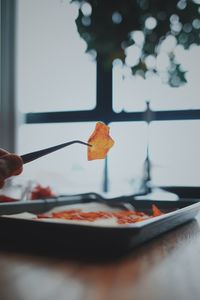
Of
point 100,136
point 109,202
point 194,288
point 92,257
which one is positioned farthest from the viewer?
point 109,202

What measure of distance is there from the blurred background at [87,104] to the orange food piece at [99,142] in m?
0.70

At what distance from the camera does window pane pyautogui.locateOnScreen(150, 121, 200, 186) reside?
1.88m

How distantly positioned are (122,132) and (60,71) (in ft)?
2.30

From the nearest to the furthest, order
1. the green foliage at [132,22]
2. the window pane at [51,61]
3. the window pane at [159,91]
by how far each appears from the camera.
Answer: the green foliage at [132,22], the window pane at [159,91], the window pane at [51,61]

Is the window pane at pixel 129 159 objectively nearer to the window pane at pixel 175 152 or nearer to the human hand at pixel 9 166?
the window pane at pixel 175 152

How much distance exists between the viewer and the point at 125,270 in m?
0.44

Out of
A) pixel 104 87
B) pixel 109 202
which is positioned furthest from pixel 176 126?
pixel 109 202

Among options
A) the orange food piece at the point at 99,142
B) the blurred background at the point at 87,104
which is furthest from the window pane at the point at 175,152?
the orange food piece at the point at 99,142

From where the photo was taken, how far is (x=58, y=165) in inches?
85.5

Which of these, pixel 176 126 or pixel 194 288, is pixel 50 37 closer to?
pixel 176 126

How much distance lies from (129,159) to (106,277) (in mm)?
1584

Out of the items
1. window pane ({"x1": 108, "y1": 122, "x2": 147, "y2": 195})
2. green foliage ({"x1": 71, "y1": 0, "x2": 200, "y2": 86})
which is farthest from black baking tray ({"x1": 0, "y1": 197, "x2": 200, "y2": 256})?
window pane ({"x1": 108, "y1": 122, "x2": 147, "y2": 195})

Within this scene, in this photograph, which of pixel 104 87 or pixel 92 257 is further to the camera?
pixel 104 87

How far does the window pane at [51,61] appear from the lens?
6.86 feet
